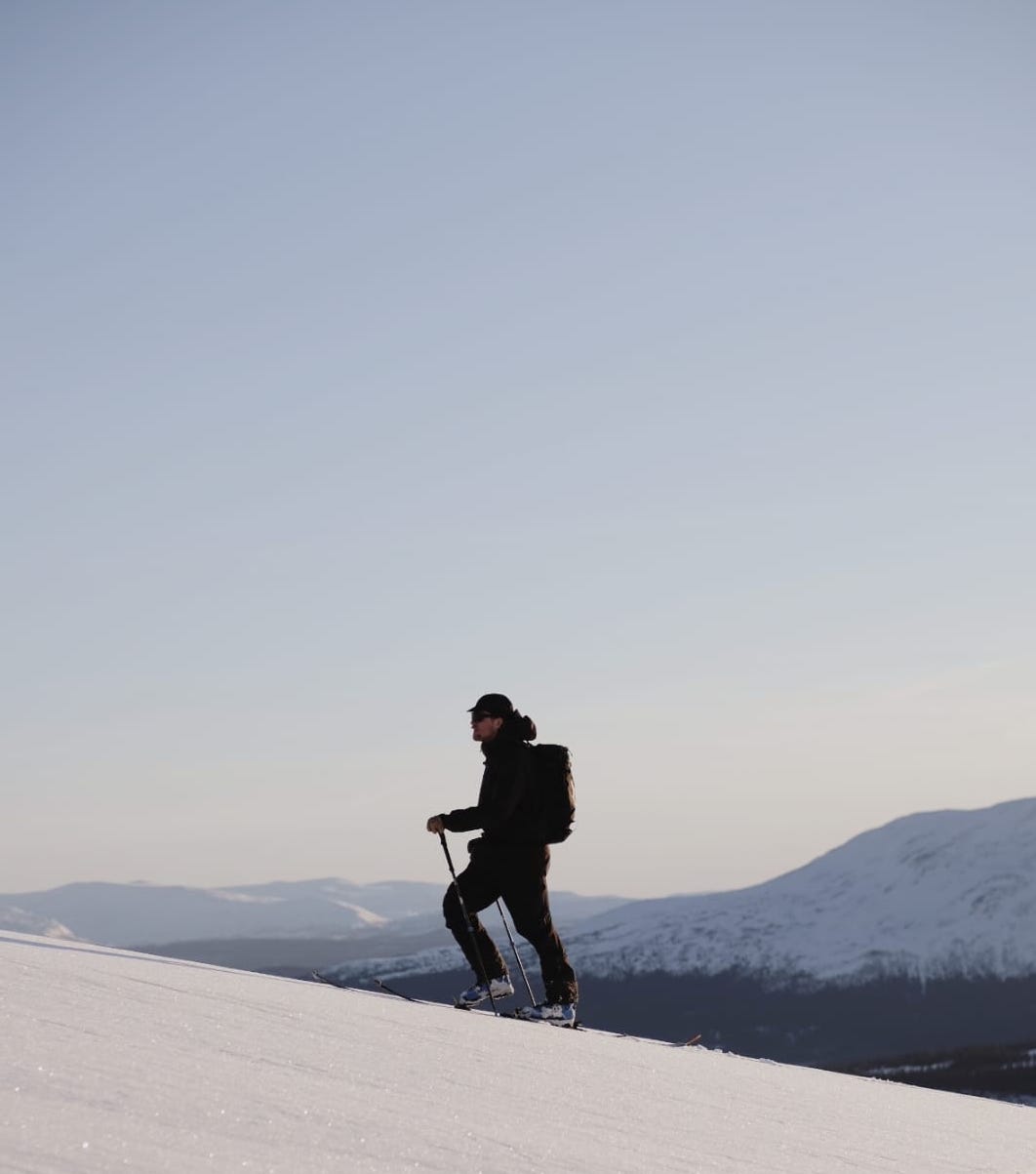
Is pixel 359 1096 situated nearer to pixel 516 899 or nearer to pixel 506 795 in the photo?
pixel 506 795

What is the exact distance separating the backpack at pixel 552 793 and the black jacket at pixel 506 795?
0.05 metres

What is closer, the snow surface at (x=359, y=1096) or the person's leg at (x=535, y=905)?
the snow surface at (x=359, y=1096)

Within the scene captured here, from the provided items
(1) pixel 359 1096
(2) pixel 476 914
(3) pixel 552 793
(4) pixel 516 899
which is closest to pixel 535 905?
(4) pixel 516 899

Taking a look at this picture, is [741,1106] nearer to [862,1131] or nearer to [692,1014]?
[862,1131]

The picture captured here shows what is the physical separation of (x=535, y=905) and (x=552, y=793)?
77 centimetres

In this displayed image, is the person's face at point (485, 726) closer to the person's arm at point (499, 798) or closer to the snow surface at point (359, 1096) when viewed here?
the person's arm at point (499, 798)

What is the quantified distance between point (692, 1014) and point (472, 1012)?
197 metres

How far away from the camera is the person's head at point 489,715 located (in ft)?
33.6

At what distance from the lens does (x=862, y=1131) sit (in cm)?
799

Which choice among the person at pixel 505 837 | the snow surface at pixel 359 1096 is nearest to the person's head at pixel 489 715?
the person at pixel 505 837

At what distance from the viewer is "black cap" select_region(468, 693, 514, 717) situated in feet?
33.6

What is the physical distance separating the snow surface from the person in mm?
736

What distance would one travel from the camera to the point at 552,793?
10.3m

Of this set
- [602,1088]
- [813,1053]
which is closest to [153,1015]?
[602,1088]
